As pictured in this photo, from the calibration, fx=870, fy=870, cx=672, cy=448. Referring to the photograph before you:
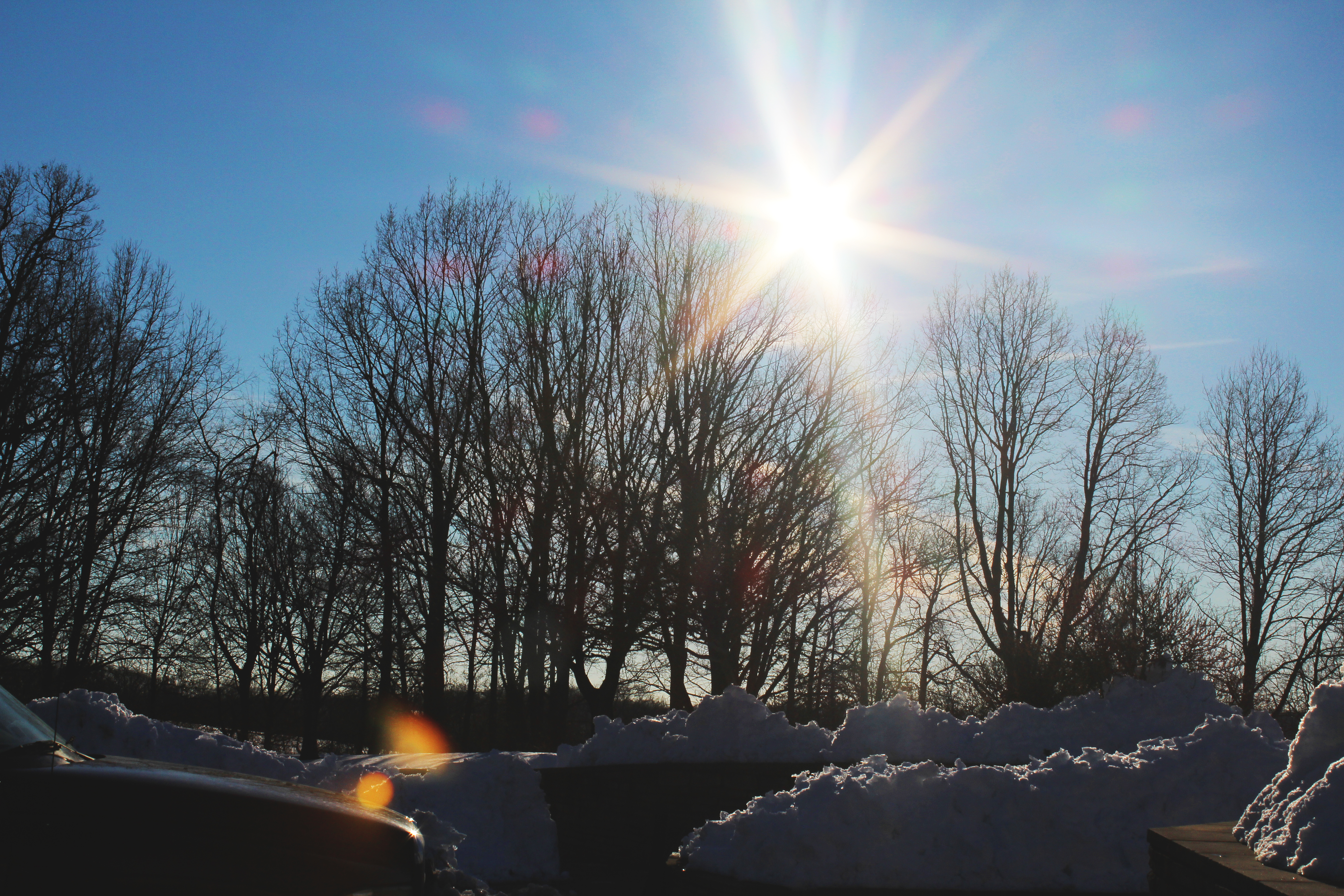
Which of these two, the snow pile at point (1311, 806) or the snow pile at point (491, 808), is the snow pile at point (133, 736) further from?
the snow pile at point (1311, 806)

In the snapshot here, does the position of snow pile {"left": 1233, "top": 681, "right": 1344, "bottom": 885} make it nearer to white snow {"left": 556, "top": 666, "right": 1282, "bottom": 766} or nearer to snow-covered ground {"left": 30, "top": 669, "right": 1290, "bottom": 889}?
snow-covered ground {"left": 30, "top": 669, "right": 1290, "bottom": 889}

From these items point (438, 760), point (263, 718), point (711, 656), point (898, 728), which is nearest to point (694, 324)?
point (711, 656)

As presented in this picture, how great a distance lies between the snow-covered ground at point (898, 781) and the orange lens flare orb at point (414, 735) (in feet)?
35.5

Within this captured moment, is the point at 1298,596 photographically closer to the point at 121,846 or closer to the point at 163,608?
the point at 121,846

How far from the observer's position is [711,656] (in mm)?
18062

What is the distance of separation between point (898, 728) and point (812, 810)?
4.02 metres

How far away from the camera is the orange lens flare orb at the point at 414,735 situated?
72.5ft

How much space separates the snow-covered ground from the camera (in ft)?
16.9

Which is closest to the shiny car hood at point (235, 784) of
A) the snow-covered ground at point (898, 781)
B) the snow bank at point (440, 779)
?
the snow-covered ground at point (898, 781)

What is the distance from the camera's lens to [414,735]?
80.3ft

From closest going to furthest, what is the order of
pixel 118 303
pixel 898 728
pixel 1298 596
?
pixel 898 728 < pixel 118 303 < pixel 1298 596

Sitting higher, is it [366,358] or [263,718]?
[366,358]

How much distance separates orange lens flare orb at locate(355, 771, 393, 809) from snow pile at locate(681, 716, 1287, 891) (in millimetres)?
4963

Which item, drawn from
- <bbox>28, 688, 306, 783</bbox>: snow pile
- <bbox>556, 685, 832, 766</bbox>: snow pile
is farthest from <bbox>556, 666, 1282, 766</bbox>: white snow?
<bbox>28, 688, 306, 783</bbox>: snow pile
